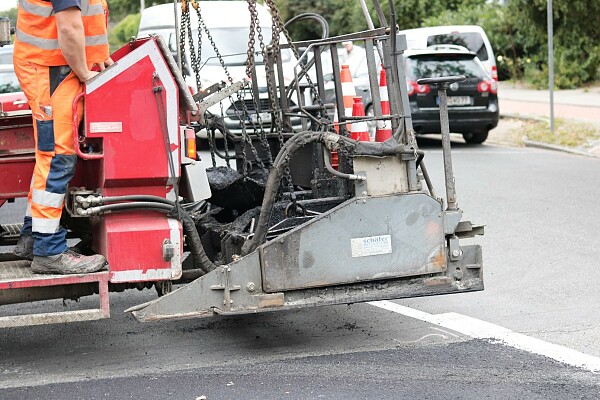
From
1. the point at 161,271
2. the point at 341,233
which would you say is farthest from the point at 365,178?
the point at 161,271

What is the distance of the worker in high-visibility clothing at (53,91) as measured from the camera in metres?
5.58

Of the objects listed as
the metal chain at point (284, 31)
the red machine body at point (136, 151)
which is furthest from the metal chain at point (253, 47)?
the red machine body at point (136, 151)

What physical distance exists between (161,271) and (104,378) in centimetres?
66

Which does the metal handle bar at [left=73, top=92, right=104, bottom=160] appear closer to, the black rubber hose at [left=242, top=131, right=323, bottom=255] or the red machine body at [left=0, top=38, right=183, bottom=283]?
the red machine body at [left=0, top=38, right=183, bottom=283]

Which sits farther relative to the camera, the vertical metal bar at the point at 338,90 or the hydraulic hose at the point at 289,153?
the vertical metal bar at the point at 338,90

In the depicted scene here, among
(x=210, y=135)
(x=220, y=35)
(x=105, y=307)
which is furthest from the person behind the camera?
(x=220, y=35)

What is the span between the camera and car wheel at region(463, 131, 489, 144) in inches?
744

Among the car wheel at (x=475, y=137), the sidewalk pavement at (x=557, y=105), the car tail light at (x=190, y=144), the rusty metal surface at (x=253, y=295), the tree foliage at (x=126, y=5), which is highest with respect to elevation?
the tree foliage at (x=126, y=5)

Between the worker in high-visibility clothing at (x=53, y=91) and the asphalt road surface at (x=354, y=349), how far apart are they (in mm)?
718

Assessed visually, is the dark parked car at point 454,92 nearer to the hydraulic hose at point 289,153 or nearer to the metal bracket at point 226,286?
the hydraulic hose at point 289,153

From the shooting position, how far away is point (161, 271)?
19.0ft

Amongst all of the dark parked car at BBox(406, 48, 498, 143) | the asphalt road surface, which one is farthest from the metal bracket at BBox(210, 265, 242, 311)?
the dark parked car at BBox(406, 48, 498, 143)

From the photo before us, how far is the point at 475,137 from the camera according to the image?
1912 cm

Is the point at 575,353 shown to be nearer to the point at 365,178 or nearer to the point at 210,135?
the point at 365,178
